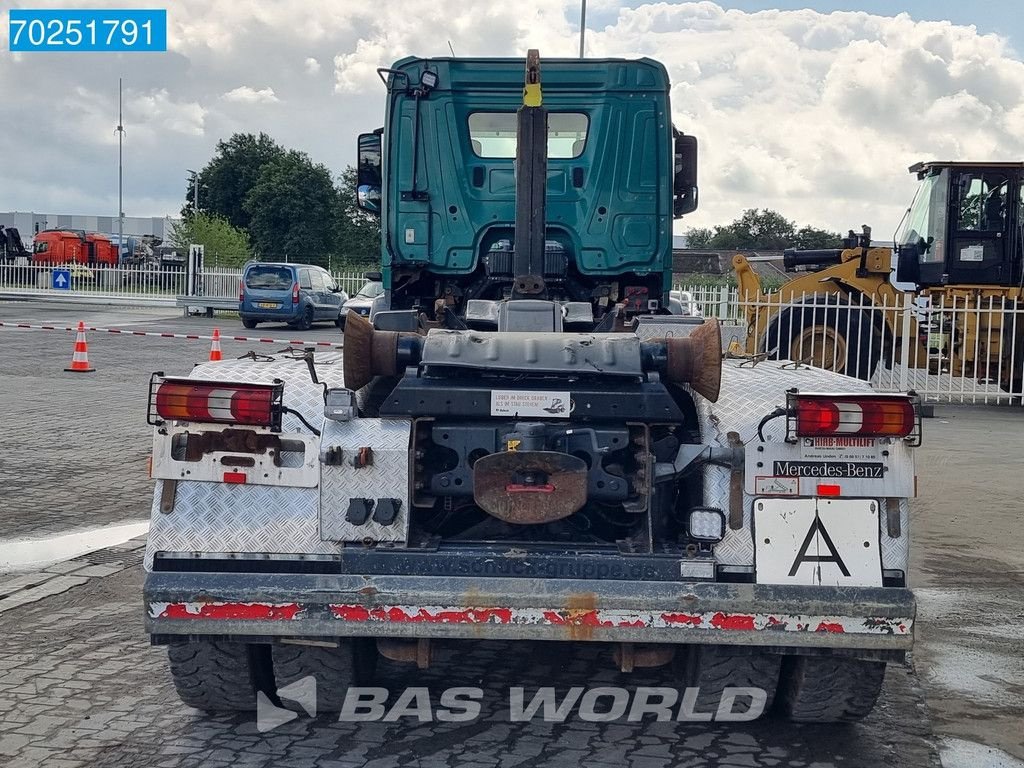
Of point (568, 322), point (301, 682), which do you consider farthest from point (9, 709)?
point (568, 322)

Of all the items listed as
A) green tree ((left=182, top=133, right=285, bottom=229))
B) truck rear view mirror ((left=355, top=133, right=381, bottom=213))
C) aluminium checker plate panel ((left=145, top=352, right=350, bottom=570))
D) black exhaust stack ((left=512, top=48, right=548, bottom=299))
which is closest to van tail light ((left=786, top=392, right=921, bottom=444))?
aluminium checker plate panel ((left=145, top=352, right=350, bottom=570))

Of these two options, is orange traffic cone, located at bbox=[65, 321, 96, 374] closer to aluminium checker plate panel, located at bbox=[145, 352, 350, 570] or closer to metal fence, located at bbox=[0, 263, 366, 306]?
aluminium checker plate panel, located at bbox=[145, 352, 350, 570]

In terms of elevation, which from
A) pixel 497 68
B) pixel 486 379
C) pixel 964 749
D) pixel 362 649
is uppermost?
pixel 497 68

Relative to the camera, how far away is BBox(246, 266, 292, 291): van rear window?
29.5 m

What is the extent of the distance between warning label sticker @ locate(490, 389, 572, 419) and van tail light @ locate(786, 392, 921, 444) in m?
0.71

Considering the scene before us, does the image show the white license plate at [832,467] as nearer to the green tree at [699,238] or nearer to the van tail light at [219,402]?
the van tail light at [219,402]

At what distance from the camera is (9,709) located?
4520 millimetres

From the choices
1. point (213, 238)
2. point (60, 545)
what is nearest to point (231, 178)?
point (213, 238)

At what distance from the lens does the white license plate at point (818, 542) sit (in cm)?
389

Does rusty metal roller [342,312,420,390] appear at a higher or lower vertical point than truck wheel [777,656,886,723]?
higher

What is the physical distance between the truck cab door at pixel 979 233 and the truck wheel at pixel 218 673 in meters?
15.2

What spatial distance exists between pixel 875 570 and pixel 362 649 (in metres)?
1.71

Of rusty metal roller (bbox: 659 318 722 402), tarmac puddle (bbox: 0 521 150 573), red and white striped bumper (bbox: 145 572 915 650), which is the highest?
rusty metal roller (bbox: 659 318 722 402)

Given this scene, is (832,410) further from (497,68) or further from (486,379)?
(497,68)
